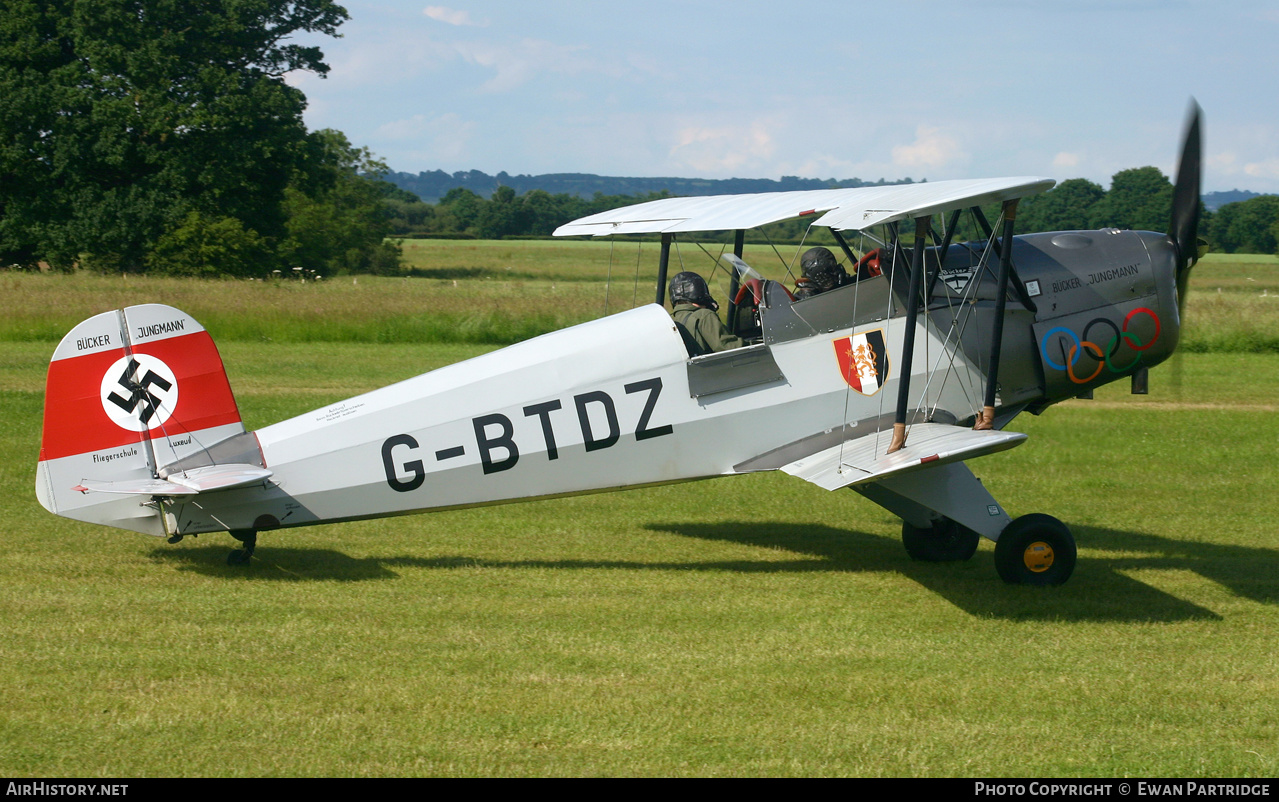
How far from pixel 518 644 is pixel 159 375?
2.87m

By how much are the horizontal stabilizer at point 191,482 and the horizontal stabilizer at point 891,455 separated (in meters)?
3.35

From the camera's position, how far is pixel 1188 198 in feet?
25.1

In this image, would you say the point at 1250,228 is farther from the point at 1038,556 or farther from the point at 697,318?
the point at 697,318

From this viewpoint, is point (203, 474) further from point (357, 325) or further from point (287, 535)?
point (357, 325)

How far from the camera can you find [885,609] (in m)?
6.85

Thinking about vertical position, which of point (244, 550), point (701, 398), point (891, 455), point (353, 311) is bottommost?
point (244, 550)

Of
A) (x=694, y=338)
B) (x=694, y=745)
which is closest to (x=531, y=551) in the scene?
(x=694, y=338)

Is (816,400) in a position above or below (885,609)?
above

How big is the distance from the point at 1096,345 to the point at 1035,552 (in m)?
Answer: 1.53

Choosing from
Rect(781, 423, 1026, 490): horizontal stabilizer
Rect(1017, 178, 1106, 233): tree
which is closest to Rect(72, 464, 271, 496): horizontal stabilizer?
Rect(781, 423, 1026, 490): horizontal stabilizer

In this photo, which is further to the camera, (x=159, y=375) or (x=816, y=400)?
(x=816, y=400)

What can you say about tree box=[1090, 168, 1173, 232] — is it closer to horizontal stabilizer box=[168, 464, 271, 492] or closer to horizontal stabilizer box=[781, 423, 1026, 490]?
horizontal stabilizer box=[781, 423, 1026, 490]

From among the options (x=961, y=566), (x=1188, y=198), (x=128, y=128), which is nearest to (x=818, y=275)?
(x=961, y=566)

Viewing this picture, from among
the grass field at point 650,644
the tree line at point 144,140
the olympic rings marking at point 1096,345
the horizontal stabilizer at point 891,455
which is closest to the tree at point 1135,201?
the grass field at point 650,644
